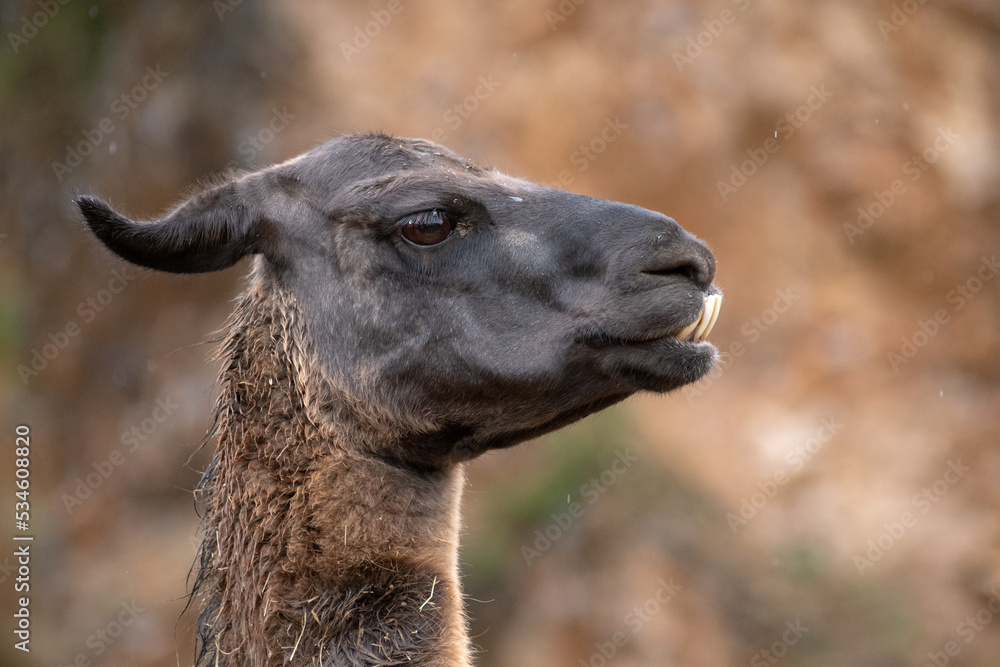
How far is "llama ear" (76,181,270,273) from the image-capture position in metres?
3.36

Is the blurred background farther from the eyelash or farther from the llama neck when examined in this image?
the eyelash

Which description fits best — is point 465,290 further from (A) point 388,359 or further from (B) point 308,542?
(B) point 308,542

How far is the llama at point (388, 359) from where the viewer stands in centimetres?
312

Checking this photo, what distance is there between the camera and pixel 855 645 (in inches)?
312

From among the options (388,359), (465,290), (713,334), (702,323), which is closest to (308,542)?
(388,359)

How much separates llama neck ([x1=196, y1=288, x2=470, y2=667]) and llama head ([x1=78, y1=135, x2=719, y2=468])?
0.16 meters

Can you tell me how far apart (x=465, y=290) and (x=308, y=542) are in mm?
950

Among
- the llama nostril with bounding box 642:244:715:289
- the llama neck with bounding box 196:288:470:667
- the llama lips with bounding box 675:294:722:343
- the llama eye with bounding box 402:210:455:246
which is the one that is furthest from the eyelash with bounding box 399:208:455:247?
the llama lips with bounding box 675:294:722:343

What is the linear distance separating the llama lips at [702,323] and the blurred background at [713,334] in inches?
205

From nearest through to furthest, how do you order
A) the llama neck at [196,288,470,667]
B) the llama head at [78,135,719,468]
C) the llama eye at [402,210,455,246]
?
the llama neck at [196,288,470,667], the llama head at [78,135,719,468], the llama eye at [402,210,455,246]

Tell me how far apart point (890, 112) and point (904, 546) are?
13.0 feet

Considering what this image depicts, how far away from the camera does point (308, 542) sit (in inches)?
124

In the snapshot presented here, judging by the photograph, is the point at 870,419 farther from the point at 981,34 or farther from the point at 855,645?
the point at 981,34

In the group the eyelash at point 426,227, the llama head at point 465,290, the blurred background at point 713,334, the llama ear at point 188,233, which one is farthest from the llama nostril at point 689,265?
the blurred background at point 713,334
